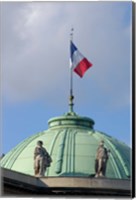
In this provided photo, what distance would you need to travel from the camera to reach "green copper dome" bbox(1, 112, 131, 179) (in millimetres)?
55719

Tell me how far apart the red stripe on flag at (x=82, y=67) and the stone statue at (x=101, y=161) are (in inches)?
259

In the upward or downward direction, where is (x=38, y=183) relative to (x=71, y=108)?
downward

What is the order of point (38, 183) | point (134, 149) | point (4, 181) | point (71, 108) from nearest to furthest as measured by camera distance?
point (134, 149) < point (4, 181) < point (38, 183) < point (71, 108)

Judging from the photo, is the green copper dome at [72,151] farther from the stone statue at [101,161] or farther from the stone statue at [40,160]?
the stone statue at [40,160]

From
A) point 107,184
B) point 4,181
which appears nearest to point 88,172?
point 107,184

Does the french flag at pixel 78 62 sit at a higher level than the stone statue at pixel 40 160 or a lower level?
higher

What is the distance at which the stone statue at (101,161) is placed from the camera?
5438cm

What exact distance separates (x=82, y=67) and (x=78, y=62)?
32cm

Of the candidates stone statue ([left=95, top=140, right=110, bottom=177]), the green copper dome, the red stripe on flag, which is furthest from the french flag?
stone statue ([left=95, top=140, right=110, bottom=177])

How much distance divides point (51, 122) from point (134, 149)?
16.3 metres

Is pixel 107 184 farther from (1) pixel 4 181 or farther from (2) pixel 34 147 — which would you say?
(1) pixel 4 181

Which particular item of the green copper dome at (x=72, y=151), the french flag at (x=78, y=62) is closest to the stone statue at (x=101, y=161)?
the green copper dome at (x=72, y=151)

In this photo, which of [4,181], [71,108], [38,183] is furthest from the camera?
[71,108]

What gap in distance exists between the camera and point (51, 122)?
186 ft
